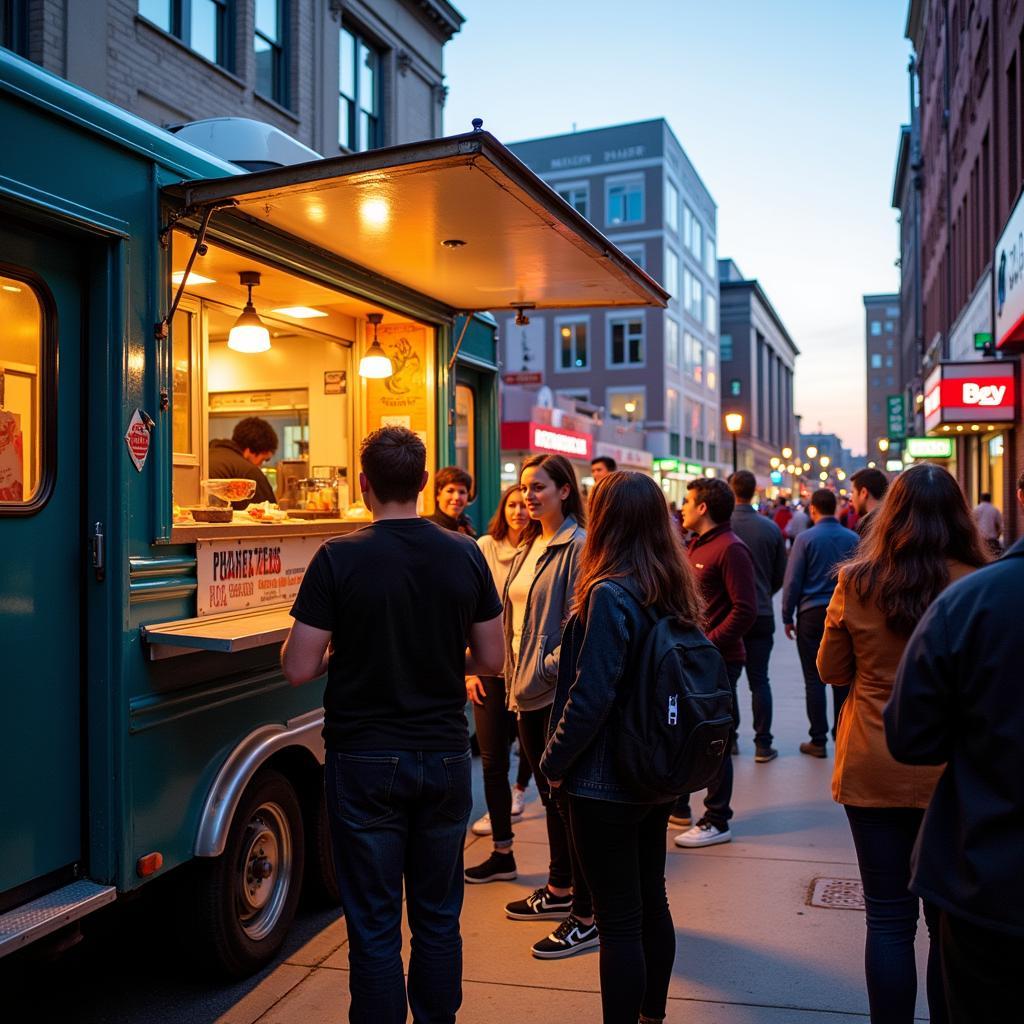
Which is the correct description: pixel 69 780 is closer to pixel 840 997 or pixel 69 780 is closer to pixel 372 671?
pixel 372 671

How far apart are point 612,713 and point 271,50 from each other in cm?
1411

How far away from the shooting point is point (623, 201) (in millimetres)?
49406

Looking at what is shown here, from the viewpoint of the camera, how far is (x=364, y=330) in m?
6.74

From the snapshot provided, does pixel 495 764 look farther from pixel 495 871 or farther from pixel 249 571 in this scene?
pixel 249 571

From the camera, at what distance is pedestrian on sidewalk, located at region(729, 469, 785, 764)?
7.38 metres

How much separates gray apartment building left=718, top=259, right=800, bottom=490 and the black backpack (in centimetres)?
6665

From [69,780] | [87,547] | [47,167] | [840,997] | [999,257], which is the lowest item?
[840,997]

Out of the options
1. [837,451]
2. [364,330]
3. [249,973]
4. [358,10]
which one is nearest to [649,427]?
[358,10]

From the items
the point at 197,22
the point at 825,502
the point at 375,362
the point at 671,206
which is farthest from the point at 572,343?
the point at 375,362

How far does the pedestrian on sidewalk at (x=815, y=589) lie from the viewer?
741 centimetres

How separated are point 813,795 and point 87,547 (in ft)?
15.8

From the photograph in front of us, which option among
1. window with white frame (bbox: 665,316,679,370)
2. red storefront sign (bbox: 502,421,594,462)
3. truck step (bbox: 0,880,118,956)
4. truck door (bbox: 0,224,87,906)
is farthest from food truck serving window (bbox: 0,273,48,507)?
window with white frame (bbox: 665,316,679,370)

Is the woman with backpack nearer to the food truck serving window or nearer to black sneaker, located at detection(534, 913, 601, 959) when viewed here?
black sneaker, located at detection(534, 913, 601, 959)

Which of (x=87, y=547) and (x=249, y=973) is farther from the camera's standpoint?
(x=249, y=973)
